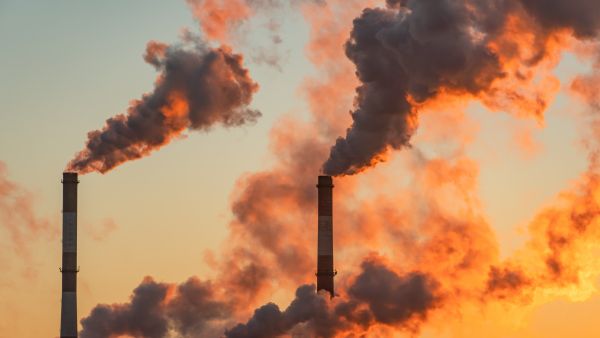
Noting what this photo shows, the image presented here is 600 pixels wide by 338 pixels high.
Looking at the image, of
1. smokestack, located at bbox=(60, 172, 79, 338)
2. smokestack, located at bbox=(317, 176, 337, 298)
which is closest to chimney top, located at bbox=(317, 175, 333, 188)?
smokestack, located at bbox=(317, 176, 337, 298)

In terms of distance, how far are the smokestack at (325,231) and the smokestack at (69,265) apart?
13649mm

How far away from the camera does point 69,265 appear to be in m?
118

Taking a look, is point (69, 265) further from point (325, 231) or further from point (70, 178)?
point (325, 231)

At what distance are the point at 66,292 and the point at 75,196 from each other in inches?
200

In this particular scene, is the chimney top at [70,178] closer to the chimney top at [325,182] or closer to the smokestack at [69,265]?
the smokestack at [69,265]

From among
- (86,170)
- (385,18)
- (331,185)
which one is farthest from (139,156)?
(385,18)

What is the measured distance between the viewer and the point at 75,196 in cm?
11900

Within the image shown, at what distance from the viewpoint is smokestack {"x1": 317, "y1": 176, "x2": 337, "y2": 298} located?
4407 inches

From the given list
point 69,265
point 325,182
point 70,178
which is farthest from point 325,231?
point 70,178

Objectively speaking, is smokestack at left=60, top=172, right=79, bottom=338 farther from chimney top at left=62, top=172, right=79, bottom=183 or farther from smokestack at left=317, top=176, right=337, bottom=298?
smokestack at left=317, top=176, right=337, bottom=298

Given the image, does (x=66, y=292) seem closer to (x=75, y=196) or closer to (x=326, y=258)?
(x=75, y=196)

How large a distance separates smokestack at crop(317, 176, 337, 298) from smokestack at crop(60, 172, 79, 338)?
13649 millimetres

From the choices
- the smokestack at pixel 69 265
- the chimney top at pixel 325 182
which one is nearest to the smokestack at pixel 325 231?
the chimney top at pixel 325 182

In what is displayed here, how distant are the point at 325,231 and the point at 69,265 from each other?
14.2 metres
